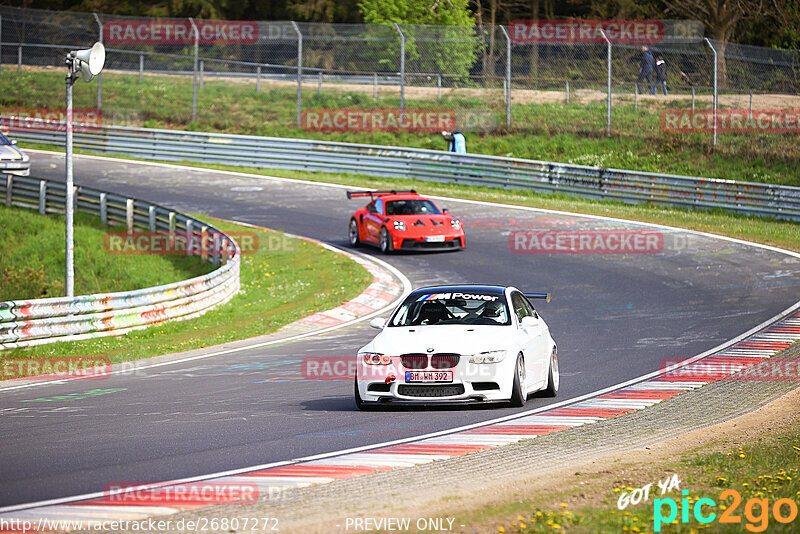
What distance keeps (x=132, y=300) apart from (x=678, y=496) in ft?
44.4

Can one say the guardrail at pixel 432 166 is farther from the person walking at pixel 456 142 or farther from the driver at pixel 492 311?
the driver at pixel 492 311

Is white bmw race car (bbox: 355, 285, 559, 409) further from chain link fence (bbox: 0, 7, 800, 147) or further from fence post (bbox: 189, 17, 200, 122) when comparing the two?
fence post (bbox: 189, 17, 200, 122)

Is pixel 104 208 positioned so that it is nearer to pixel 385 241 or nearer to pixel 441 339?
pixel 385 241

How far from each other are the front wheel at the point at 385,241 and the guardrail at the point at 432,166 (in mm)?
8428

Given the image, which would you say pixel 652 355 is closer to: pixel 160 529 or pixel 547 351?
pixel 547 351

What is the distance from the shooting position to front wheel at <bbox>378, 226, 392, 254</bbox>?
2640cm

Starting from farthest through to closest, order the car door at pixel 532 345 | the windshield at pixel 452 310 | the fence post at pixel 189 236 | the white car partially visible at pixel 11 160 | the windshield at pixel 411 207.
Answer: the white car partially visible at pixel 11 160, the fence post at pixel 189 236, the windshield at pixel 411 207, the windshield at pixel 452 310, the car door at pixel 532 345

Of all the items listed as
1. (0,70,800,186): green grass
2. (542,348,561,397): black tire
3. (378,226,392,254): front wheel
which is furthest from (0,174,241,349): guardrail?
(0,70,800,186): green grass

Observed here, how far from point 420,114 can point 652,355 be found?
2555cm

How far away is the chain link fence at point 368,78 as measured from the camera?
33.8 m

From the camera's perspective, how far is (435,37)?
123 feet

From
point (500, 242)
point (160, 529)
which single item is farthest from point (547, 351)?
point (500, 242)

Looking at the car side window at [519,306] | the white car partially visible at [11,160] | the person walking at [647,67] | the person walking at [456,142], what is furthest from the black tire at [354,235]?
the car side window at [519,306]

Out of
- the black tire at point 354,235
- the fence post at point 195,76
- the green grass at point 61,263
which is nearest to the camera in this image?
the black tire at point 354,235
